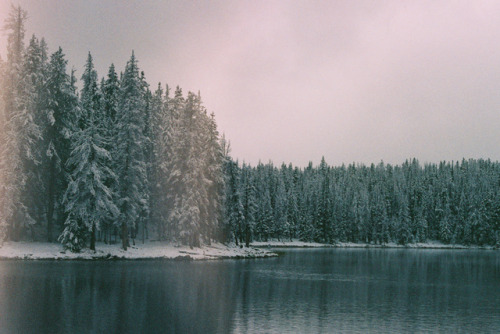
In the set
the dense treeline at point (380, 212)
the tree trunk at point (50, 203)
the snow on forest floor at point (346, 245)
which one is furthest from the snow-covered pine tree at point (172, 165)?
the dense treeline at point (380, 212)

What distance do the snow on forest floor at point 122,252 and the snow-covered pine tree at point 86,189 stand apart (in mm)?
1402

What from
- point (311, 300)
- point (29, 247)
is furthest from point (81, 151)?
point (311, 300)

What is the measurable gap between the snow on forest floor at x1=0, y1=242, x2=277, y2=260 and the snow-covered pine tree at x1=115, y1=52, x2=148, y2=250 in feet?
7.71

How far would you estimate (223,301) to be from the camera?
3334 cm

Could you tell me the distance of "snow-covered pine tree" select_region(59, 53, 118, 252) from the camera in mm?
55375

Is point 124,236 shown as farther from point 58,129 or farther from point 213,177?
point 213,177

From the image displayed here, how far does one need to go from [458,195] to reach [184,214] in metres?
144

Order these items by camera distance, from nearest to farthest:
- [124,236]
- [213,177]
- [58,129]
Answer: [124,236]
[58,129]
[213,177]

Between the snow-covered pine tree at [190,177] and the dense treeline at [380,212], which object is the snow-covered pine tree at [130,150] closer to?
the snow-covered pine tree at [190,177]

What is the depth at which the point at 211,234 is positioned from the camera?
79.9 meters

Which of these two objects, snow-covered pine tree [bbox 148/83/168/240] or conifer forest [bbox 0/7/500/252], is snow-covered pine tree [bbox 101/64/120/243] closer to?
conifer forest [bbox 0/7/500/252]

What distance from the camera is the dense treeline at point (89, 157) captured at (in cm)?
5584

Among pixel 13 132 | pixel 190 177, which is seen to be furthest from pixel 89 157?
pixel 190 177

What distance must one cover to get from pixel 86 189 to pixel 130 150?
26.5ft
